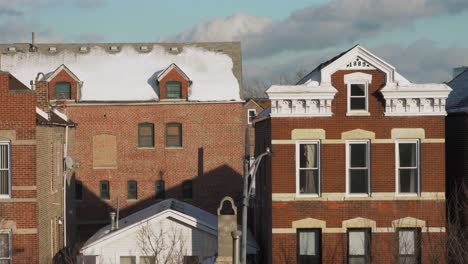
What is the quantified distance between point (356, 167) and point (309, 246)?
3.31 m

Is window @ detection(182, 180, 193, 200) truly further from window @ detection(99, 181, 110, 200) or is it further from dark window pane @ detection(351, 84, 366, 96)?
dark window pane @ detection(351, 84, 366, 96)

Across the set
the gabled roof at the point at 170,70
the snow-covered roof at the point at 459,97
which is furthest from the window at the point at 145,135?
the snow-covered roof at the point at 459,97

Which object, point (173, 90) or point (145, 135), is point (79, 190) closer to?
point (145, 135)

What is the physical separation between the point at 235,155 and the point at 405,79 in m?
24.9

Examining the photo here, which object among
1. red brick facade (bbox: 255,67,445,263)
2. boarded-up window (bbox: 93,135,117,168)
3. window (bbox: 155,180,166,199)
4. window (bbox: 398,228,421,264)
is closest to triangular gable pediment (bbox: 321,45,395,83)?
red brick facade (bbox: 255,67,445,263)

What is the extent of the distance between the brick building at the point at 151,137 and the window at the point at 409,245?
23.5m

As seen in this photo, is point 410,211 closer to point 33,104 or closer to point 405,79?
point 405,79

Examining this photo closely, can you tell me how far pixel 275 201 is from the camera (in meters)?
32.8

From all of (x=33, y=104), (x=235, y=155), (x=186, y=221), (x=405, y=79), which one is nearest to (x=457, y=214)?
(x=405, y=79)

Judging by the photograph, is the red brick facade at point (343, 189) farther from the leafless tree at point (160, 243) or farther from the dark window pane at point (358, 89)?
the leafless tree at point (160, 243)

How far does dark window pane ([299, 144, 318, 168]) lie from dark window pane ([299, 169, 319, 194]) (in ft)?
0.74

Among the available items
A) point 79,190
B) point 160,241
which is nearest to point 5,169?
point 160,241

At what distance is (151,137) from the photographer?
56812 mm

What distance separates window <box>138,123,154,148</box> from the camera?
56.7 metres
